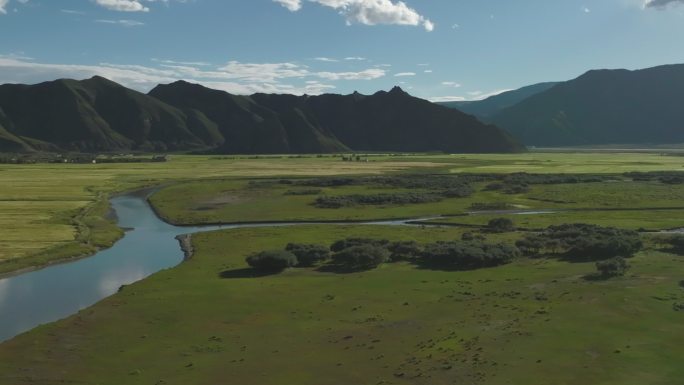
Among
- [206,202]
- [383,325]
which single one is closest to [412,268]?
[383,325]

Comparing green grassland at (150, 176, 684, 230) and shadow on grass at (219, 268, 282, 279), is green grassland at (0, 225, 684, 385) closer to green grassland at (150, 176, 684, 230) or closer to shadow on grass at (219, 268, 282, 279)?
shadow on grass at (219, 268, 282, 279)

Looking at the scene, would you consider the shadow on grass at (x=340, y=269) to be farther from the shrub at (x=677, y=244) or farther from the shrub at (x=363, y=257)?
the shrub at (x=677, y=244)

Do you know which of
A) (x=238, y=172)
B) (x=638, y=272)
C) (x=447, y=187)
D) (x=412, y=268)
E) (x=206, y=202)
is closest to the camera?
(x=638, y=272)

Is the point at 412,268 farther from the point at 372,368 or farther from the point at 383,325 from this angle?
the point at 372,368

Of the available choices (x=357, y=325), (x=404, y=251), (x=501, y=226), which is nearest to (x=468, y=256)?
(x=404, y=251)

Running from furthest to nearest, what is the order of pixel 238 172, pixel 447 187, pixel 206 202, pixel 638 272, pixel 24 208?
1. pixel 238 172
2. pixel 447 187
3. pixel 206 202
4. pixel 24 208
5. pixel 638 272

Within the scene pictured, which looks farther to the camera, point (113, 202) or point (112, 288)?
Result: point (113, 202)

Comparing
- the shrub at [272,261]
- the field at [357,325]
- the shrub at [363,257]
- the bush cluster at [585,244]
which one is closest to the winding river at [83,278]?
the field at [357,325]
